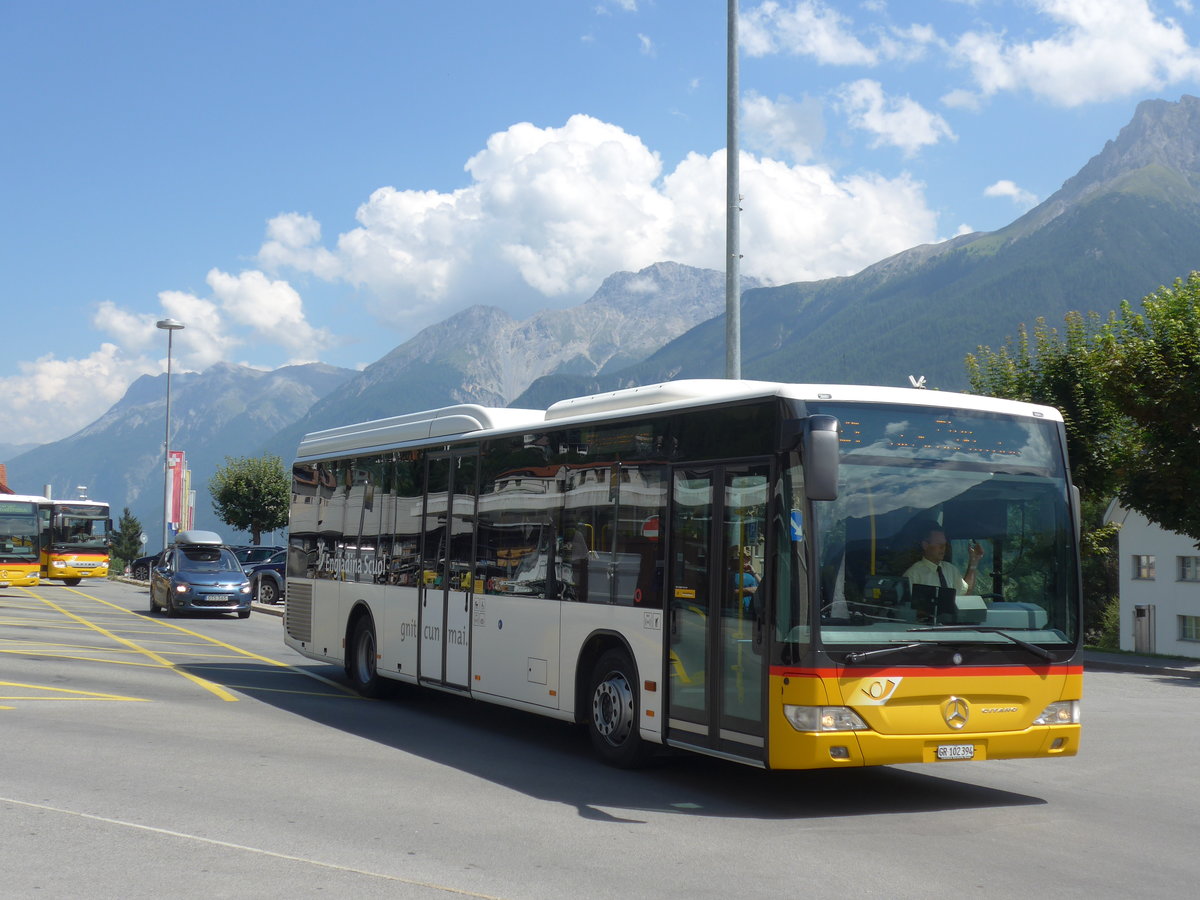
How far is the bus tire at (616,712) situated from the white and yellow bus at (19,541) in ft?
114

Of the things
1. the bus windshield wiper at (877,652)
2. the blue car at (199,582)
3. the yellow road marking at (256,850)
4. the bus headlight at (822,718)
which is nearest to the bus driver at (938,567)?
the bus windshield wiper at (877,652)

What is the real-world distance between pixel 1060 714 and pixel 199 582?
2529 cm

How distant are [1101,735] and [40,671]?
40.5 ft

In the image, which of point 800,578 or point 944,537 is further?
point 944,537

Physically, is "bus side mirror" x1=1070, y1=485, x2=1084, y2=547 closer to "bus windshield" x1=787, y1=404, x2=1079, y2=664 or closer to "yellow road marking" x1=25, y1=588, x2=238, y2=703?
"bus windshield" x1=787, y1=404, x2=1079, y2=664

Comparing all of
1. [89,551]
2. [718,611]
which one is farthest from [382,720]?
[89,551]

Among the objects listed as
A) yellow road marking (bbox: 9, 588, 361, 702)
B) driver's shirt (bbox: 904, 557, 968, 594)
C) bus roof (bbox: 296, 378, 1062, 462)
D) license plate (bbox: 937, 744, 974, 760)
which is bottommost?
yellow road marking (bbox: 9, 588, 361, 702)

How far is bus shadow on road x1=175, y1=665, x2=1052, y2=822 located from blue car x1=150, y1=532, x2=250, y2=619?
18119mm

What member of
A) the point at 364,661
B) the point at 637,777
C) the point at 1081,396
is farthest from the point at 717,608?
the point at 1081,396

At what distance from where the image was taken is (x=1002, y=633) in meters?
8.62

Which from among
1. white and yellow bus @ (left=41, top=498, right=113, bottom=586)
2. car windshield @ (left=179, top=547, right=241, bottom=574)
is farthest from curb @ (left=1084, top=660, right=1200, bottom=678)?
white and yellow bus @ (left=41, top=498, right=113, bottom=586)

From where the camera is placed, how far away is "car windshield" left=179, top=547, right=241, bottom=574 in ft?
104

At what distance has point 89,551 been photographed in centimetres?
4738

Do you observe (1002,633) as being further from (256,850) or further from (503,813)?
(256,850)
